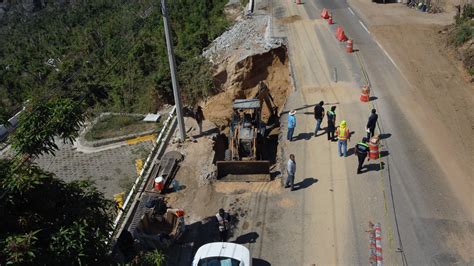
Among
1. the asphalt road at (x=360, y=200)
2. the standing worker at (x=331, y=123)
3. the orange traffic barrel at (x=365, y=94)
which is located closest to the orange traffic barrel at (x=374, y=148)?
the asphalt road at (x=360, y=200)

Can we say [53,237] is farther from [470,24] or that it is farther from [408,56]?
[470,24]

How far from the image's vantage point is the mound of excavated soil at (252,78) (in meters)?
23.9

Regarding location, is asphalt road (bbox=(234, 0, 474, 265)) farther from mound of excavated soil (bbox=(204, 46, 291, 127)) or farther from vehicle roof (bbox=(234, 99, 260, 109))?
mound of excavated soil (bbox=(204, 46, 291, 127))

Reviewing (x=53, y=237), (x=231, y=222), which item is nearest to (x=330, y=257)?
(x=231, y=222)

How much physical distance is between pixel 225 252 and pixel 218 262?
0.33 metres

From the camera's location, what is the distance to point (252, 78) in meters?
25.0

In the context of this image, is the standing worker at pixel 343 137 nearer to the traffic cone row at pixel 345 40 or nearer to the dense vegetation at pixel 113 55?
the traffic cone row at pixel 345 40

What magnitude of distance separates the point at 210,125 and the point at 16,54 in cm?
4148

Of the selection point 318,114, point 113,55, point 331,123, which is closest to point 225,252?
point 331,123

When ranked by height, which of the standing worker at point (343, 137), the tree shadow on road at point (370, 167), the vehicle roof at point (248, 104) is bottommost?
the tree shadow on road at point (370, 167)

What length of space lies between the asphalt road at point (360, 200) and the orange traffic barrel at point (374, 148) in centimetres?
27

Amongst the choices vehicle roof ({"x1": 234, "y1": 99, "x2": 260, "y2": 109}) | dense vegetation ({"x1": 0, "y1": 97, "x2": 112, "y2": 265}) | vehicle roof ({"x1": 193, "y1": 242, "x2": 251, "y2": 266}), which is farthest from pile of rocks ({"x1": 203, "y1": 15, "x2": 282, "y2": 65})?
dense vegetation ({"x1": 0, "y1": 97, "x2": 112, "y2": 265})

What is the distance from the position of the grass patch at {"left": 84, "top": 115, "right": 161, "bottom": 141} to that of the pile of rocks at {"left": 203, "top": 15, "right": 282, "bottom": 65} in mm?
5385

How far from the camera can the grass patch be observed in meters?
23.6
